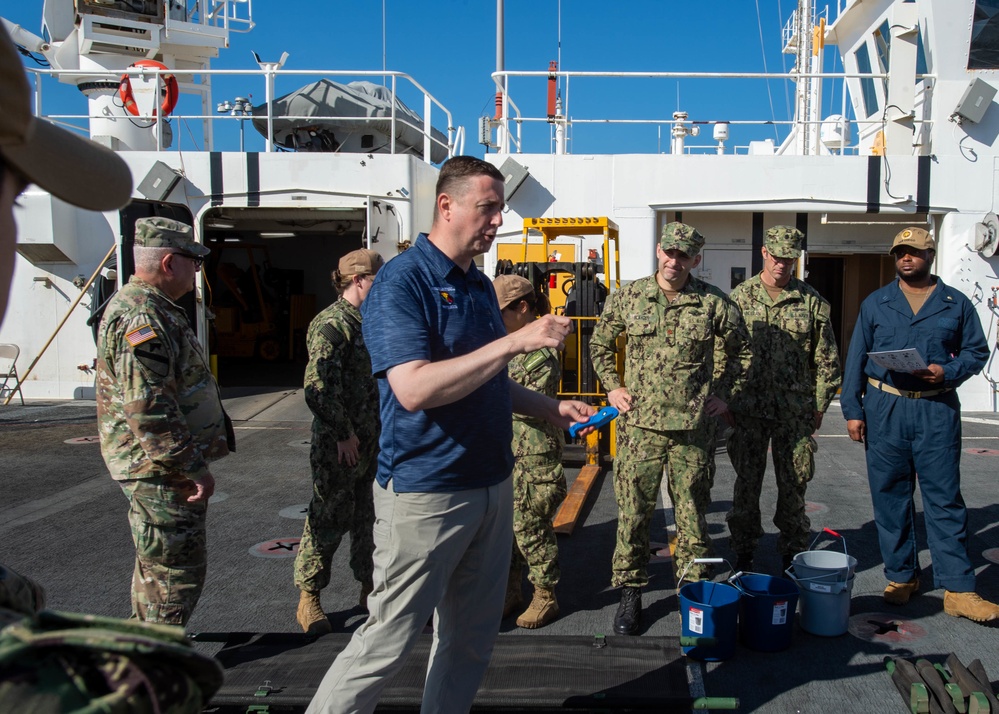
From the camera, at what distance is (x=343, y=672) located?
231cm

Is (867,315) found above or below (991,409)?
above

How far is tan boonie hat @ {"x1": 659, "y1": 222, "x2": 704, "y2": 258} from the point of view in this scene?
159 inches

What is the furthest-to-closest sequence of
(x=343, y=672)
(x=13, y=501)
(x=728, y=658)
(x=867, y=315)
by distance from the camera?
1. (x=13, y=501)
2. (x=867, y=315)
3. (x=728, y=658)
4. (x=343, y=672)

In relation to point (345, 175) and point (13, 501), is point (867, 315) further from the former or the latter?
point (345, 175)

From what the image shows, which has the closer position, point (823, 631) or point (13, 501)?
point (823, 631)

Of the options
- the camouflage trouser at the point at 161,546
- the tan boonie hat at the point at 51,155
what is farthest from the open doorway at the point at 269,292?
the tan boonie hat at the point at 51,155

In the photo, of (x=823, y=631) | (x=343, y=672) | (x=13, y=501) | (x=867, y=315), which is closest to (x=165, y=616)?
(x=343, y=672)

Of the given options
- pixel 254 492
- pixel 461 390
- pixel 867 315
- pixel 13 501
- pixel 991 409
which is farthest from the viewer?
pixel 991 409

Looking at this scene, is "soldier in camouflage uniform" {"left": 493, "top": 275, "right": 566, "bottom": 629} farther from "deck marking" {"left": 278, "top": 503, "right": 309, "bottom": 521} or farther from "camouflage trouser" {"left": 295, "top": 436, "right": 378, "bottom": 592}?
"deck marking" {"left": 278, "top": 503, "right": 309, "bottom": 521}

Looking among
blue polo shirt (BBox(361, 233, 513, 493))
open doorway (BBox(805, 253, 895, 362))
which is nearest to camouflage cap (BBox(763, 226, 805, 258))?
blue polo shirt (BBox(361, 233, 513, 493))

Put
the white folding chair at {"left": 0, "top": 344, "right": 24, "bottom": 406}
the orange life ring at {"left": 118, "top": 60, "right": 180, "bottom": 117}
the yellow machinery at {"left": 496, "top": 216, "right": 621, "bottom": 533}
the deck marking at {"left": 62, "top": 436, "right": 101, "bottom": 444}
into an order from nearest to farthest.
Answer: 1. the yellow machinery at {"left": 496, "top": 216, "right": 621, "bottom": 533}
2. the deck marking at {"left": 62, "top": 436, "right": 101, "bottom": 444}
3. the white folding chair at {"left": 0, "top": 344, "right": 24, "bottom": 406}
4. the orange life ring at {"left": 118, "top": 60, "right": 180, "bottom": 117}

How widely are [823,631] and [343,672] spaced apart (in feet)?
8.47

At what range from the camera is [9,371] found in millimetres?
11586

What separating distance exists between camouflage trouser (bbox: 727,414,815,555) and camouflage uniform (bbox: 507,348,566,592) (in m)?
1.21
